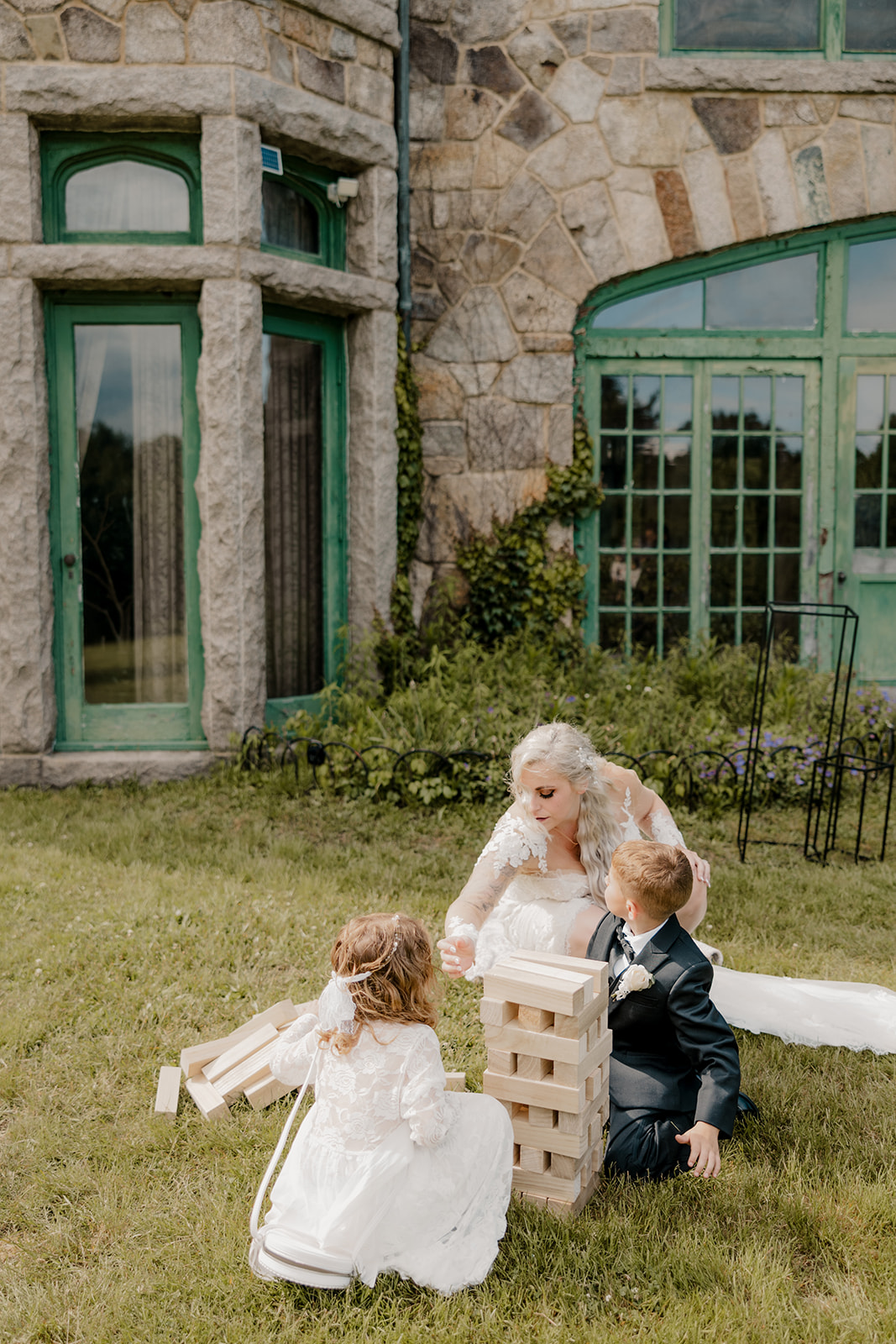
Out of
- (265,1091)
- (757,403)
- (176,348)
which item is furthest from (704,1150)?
(757,403)

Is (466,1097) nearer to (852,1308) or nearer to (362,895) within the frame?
(852,1308)

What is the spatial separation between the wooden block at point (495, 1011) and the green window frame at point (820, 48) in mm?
6688

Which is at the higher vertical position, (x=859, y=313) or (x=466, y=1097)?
(x=859, y=313)

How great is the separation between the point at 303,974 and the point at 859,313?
242 inches

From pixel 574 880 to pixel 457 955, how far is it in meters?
0.55

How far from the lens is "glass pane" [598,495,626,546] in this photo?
7621 millimetres

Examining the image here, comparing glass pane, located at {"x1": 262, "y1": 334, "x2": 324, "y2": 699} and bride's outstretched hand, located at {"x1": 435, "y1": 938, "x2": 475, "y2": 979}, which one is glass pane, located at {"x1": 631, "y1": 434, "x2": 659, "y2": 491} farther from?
bride's outstretched hand, located at {"x1": 435, "y1": 938, "x2": 475, "y2": 979}

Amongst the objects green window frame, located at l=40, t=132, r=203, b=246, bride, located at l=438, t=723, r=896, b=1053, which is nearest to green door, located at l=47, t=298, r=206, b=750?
green window frame, located at l=40, t=132, r=203, b=246

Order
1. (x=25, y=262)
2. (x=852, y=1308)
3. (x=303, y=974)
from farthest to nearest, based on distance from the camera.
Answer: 1. (x=25, y=262)
2. (x=303, y=974)
3. (x=852, y=1308)

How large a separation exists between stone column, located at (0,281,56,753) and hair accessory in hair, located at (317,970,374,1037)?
4.23 metres

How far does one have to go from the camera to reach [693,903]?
316 centimetres

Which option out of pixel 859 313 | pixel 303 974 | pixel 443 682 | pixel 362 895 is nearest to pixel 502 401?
pixel 443 682

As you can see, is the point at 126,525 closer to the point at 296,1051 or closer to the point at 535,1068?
the point at 296,1051

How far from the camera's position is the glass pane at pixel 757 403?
7582mm
